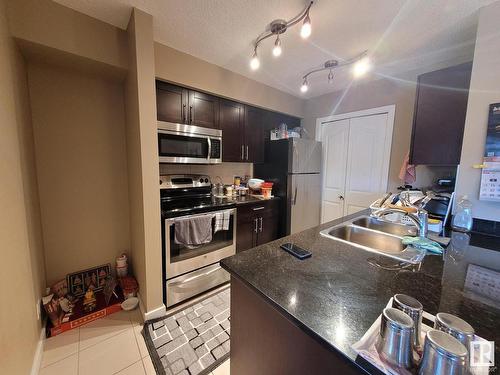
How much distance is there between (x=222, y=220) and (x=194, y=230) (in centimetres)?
32

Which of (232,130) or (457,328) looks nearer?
(457,328)

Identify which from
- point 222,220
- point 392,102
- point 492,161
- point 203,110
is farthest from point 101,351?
point 392,102

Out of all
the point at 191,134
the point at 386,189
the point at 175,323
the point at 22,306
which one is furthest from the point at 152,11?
the point at 386,189

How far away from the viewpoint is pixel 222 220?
211 centimetres

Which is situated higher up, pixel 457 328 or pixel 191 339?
pixel 457 328

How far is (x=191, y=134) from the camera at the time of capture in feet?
7.02

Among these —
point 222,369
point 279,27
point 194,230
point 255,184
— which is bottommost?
point 222,369

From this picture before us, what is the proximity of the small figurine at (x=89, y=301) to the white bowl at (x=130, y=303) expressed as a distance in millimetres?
247

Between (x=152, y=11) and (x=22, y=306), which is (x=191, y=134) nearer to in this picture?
(x=152, y=11)

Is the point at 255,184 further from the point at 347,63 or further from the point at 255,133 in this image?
the point at 347,63

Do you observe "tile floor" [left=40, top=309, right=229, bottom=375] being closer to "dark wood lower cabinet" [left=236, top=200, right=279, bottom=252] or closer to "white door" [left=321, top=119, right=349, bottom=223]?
"dark wood lower cabinet" [left=236, top=200, right=279, bottom=252]

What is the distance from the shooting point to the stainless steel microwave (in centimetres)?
197

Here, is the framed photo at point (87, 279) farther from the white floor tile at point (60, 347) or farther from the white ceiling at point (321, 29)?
the white ceiling at point (321, 29)

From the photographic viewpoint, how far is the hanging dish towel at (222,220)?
208 centimetres
